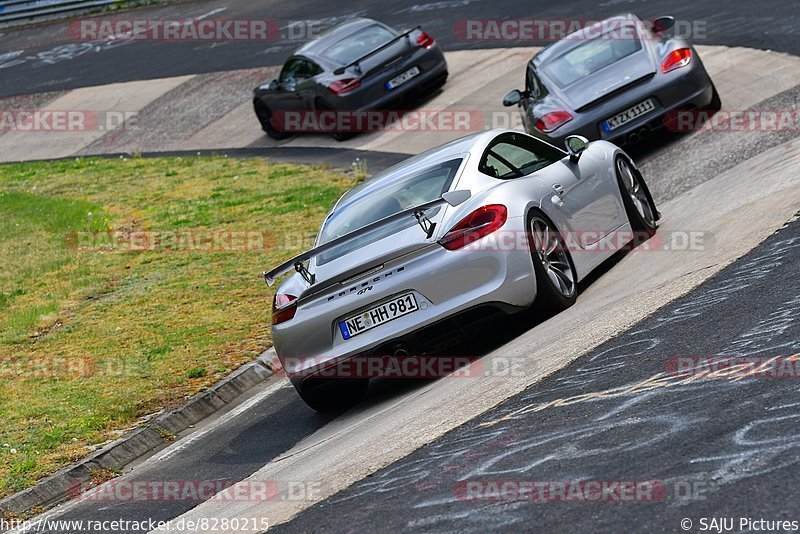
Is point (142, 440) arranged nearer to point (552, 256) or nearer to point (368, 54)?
point (552, 256)

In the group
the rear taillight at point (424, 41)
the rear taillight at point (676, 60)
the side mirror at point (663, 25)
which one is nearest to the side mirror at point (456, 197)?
the rear taillight at point (676, 60)

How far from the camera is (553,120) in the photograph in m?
15.0

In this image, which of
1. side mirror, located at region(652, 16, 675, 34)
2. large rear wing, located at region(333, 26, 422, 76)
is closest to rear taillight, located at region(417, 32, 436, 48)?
large rear wing, located at region(333, 26, 422, 76)

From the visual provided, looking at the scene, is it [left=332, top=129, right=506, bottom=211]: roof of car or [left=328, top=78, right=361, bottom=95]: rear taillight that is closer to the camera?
[left=332, top=129, right=506, bottom=211]: roof of car

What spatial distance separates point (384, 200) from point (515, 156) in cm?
112

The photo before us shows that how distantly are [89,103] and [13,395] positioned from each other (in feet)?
63.8

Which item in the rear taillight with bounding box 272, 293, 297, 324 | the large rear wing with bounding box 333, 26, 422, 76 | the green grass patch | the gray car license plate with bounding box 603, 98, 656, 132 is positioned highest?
the large rear wing with bounding box 333, 26, 422, 76

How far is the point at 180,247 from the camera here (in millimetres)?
15789

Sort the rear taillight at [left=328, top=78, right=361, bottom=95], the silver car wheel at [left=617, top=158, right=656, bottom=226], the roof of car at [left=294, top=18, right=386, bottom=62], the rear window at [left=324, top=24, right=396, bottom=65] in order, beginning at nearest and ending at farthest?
the silver car wheel at [left=617, top=158, right=656, bottom=226] < the rear taillight at [left=328, top=78, right=361, bottom=95] < the rear window at [left=324, top=24, right=396, bottom=65] < the roof of car at [left=294, top=18, right=386, bottom=62]

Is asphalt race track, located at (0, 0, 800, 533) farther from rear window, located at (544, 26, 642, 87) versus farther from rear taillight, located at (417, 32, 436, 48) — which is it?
rear taillight, located at (417, 32, 436, 48)

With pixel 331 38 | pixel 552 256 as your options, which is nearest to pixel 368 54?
pixel 331 38

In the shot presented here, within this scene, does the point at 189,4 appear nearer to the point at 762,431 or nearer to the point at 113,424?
the point at 113,424

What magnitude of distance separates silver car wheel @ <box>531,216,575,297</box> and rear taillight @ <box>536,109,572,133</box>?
238 inches

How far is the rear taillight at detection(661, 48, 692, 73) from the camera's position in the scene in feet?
48.7
